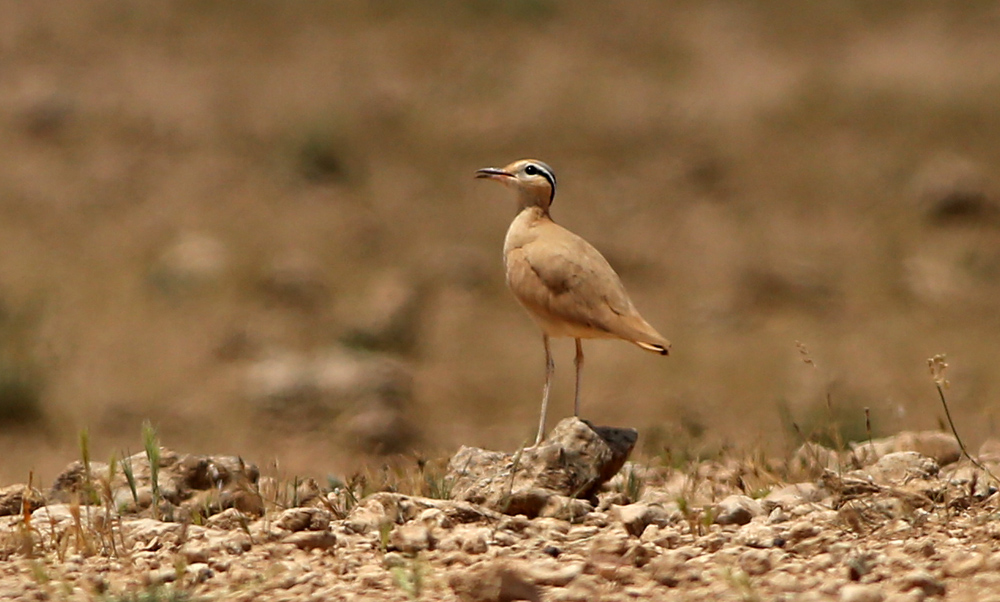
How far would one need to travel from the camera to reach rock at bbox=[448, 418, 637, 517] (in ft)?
15.8

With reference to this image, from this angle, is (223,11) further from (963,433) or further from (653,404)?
(963,433)

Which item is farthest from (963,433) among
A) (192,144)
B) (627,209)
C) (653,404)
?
(192,144)

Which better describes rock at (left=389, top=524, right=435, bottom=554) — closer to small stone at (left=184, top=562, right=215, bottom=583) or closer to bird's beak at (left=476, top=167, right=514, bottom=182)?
small stone at (left=184, top=562, right=215, bottom=583)

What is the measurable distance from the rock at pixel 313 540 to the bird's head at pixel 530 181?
2.78m

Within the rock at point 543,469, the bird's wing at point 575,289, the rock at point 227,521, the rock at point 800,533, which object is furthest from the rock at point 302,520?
the bird's wing at point 575,289

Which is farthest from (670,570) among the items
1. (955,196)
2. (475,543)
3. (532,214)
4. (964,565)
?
(955,196)

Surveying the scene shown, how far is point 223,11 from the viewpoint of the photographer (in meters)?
20.1

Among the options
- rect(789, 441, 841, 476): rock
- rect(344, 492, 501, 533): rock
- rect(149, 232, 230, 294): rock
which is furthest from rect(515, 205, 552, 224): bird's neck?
rect(149, 232, 230, 294): rock

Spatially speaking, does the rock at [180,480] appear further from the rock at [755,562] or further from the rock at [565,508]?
the rock at [755,562]

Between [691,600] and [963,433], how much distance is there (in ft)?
23.7

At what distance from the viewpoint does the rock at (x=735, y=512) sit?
4.62 m

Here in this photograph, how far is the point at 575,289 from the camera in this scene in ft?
19.7

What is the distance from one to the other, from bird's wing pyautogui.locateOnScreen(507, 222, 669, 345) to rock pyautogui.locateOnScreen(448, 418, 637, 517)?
619mm

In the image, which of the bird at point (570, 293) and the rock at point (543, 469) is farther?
the bird at point (570, 293)
